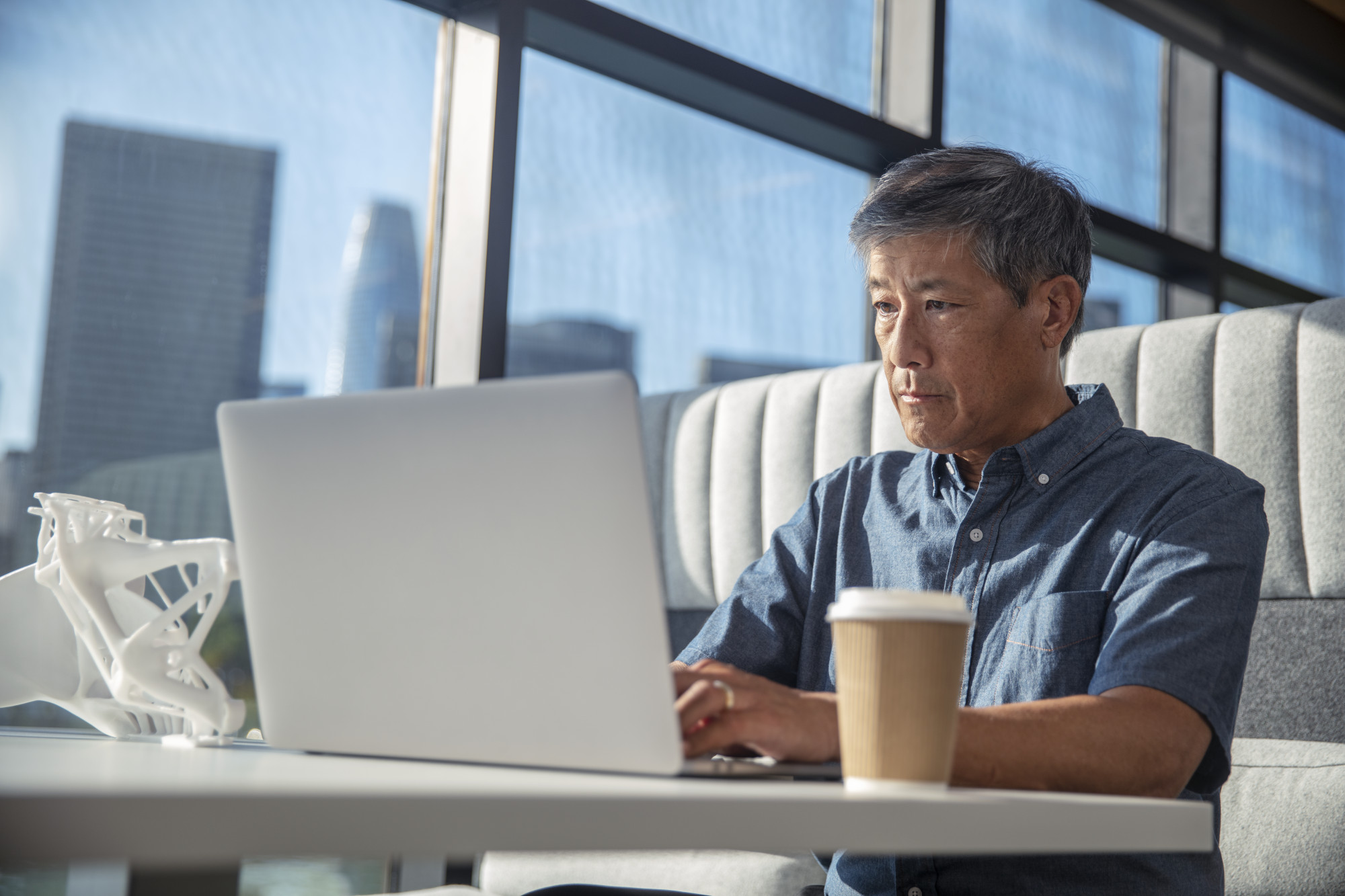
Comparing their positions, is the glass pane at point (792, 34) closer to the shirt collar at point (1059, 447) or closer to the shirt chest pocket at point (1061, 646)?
the shirt collar at point (1059, 447)

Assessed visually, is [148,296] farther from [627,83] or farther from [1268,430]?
[1268,430]

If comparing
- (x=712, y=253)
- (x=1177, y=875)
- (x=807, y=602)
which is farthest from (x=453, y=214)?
(x=1177, y=875)

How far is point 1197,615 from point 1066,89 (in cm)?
273

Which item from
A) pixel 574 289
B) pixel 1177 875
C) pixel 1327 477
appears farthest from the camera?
pixel 574 289

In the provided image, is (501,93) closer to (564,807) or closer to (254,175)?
(254,175)

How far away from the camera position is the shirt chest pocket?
3.46 ft

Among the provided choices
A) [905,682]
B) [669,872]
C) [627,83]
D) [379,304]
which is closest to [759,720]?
[905,682]

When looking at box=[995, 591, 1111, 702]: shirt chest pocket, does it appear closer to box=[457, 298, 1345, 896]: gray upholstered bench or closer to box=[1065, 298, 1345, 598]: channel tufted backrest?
box=[457, 298, 1345, 896]: gray upholstered bench

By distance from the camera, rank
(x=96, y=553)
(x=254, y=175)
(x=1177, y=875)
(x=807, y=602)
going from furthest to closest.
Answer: (x=254, y=175) < (x=807, y=602) < (x=1177, y=875) < (x=96, y=553)

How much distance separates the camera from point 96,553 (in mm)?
844

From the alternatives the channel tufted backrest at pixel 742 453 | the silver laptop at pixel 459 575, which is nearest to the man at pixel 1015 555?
the silver laptop at pixel 459 575

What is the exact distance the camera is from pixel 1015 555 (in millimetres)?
1158

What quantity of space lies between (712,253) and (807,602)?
1461 mm

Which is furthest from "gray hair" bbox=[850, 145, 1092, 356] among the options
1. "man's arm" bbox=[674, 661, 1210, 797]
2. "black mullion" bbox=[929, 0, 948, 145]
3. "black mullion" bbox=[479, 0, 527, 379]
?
"black mullion" bbox=[929, 0, 948, 145]
